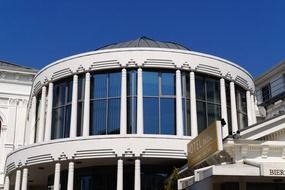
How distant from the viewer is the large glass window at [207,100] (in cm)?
2969

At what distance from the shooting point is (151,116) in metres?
28.7

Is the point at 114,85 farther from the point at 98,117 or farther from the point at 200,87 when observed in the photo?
the point at 200,87

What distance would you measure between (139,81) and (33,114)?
9102 mm

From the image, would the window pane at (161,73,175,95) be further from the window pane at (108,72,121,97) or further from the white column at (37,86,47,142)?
the white column at (37,86,47,142)

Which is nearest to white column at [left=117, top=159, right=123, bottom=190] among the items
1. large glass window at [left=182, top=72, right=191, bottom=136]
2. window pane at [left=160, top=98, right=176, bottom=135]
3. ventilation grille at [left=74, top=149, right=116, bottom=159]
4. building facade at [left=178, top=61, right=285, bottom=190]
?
ventilation grille at [left=74, top=149, right=116, bottom=159]

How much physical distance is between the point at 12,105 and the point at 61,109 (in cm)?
1726

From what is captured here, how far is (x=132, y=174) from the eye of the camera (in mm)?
28672

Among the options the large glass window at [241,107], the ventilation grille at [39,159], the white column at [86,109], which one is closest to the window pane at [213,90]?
the large glass window at [241,107]

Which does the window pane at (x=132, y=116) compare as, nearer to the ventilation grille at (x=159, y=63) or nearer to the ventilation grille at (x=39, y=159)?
the ventilation grille at (x=159, y=63)

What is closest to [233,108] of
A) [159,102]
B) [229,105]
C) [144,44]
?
[229,105]

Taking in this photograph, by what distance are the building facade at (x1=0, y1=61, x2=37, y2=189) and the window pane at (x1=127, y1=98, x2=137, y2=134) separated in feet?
66.3

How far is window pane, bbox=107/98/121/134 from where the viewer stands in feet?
93.7

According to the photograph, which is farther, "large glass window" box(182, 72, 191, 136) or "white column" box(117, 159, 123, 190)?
"large glass window" box(182, 72, 191, 136)

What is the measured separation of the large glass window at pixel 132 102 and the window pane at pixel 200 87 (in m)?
4.02
